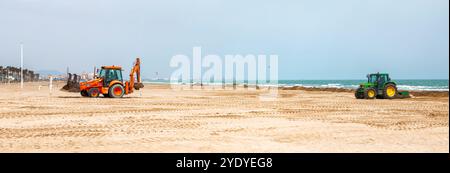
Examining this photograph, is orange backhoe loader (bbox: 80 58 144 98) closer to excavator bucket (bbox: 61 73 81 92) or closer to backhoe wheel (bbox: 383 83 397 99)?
excavator bucket (bbox: 61 73 81 92)

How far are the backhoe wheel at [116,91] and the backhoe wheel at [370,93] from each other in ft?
43.5

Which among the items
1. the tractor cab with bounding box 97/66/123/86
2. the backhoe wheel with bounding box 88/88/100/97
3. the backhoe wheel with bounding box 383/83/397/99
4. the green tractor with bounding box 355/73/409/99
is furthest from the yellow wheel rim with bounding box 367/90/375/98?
the backhoe wheel with bounding box 88/88/100/97

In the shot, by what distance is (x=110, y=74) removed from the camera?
22.3 meters

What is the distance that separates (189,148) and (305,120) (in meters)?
5.52

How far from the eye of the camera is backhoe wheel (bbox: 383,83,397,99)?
899 inches

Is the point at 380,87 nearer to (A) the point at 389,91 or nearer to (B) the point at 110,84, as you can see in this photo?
(A) the point at 389,91

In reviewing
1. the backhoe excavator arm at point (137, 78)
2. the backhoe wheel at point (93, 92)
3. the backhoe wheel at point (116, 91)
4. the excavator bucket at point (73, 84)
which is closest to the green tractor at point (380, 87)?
the backhoe excavator arm at point (137, 78)

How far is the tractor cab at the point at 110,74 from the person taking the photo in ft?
72.6

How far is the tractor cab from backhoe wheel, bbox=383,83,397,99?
1438cm

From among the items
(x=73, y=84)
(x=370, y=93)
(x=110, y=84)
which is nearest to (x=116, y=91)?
(x=110, y=84)

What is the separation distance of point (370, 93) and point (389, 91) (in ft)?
3.45
